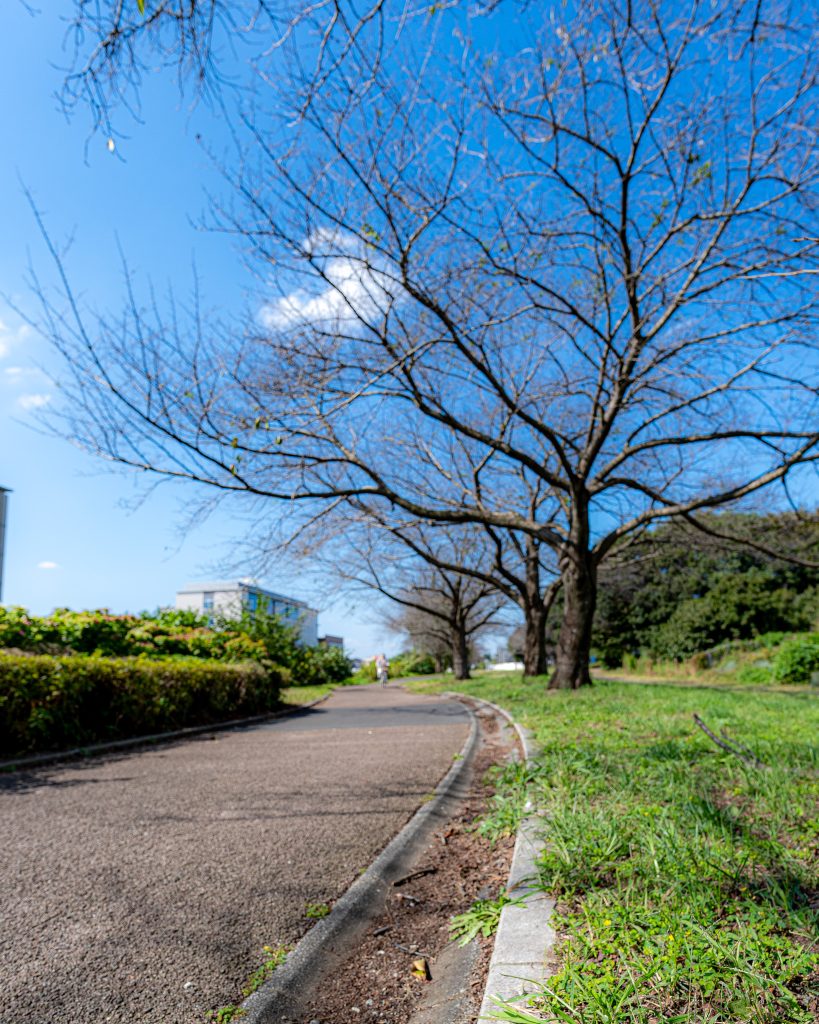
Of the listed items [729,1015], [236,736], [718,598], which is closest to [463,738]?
[236,736]

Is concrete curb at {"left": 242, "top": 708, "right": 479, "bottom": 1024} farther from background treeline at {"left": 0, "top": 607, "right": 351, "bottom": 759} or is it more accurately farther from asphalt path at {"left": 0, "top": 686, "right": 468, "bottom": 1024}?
background treeline at {"left": 0, "top": 607, "right": 351, "bottom": 759}

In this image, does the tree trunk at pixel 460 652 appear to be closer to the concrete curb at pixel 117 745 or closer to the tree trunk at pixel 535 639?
the tree trunk at pixel 535 639

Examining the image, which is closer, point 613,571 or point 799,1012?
point 799,1012

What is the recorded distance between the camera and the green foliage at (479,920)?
8.04 ft

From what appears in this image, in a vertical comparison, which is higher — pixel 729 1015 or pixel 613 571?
pixel 613 571

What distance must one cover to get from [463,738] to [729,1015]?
6.68m

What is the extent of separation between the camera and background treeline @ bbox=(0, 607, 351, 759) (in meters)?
6.57

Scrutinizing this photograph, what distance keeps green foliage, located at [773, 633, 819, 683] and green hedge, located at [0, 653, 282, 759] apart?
43.1 ft

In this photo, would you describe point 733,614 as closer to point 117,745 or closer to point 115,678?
point 115,678

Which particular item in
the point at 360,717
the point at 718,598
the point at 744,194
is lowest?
the point at 360,717

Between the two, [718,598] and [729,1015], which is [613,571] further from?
[729,1015]

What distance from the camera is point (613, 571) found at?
61.5 feet

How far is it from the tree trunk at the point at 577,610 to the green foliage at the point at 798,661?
6.50 metres

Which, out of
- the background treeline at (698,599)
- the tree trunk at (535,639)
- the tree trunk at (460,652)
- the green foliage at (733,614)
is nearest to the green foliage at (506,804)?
the background treeline at (698,599)
